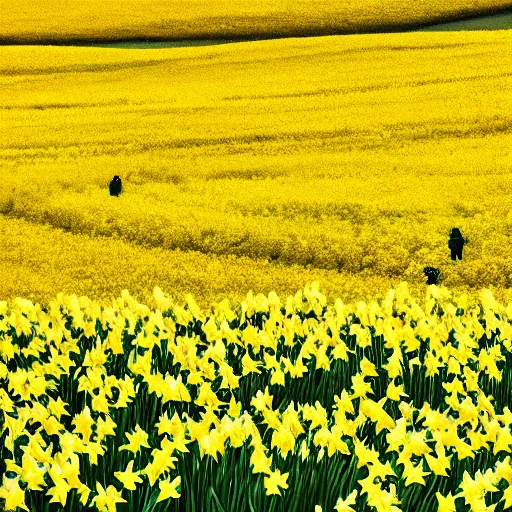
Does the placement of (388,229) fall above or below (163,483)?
below

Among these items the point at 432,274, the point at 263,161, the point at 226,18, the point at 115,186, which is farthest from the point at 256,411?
the point at 226,18

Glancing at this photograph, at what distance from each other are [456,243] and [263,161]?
4.28 m

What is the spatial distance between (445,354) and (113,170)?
8667 mm

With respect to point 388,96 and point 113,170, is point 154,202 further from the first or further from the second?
point 388,96

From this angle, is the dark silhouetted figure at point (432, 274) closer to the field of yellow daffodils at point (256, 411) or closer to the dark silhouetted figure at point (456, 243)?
the dark silhouetted figure at point (456, 243)

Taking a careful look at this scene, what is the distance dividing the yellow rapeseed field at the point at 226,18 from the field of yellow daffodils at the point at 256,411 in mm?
16184

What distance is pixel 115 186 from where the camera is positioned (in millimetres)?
11656

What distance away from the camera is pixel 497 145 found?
518 inches

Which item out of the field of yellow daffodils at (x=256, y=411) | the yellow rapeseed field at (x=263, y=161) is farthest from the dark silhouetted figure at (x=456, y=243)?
the field of yellow daffodils at (x=256, y=411)

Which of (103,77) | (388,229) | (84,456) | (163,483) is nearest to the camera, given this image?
(163,483)

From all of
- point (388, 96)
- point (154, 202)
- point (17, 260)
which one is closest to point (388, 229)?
point (154, 202)

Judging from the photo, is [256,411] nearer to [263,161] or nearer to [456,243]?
[456,243]

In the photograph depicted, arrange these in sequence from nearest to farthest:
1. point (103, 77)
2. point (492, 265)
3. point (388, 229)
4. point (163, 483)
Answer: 1. point (163, 483)
2. point (492, 265)
3. point (388, 229)
4. point (103, 77)

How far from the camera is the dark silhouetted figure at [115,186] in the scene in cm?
1162
